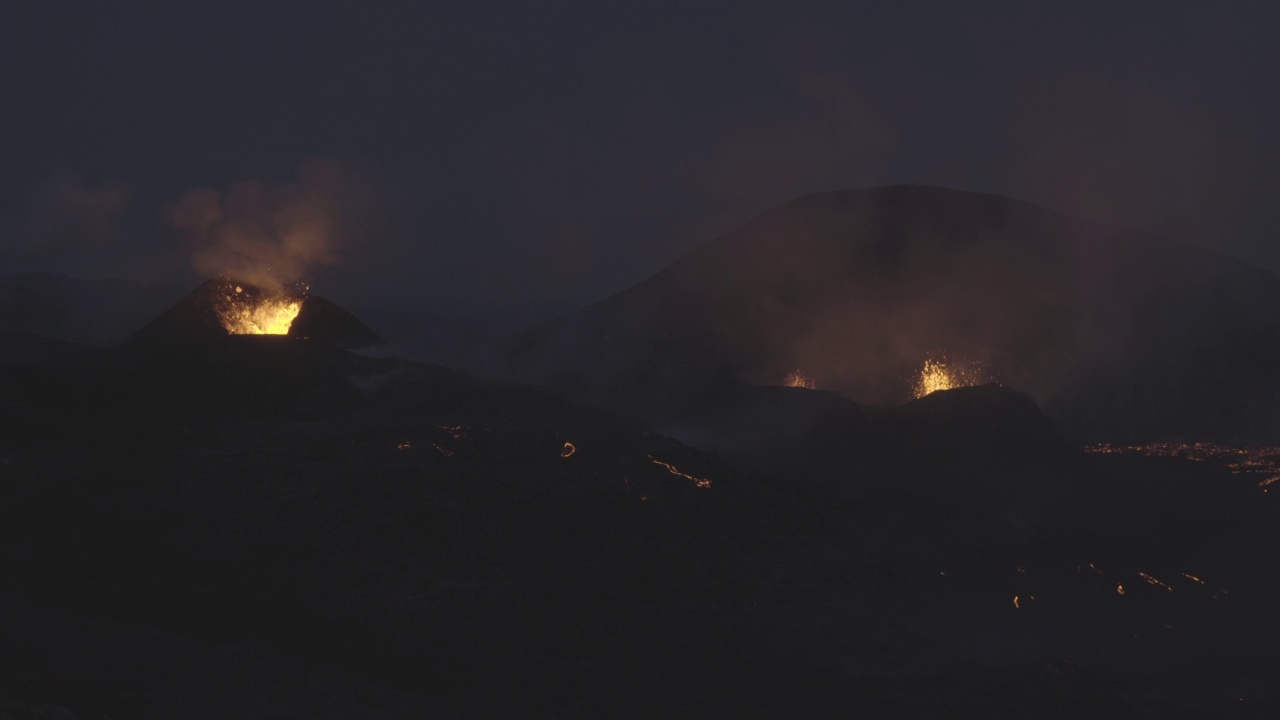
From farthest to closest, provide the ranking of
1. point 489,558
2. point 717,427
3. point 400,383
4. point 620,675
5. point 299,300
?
point 299,300 → point 717,427 → point 400,383 → point 489,558 → point 620,675

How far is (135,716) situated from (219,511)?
6.95 m

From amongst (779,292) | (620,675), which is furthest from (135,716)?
(779,292)

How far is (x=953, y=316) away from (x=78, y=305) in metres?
49.0

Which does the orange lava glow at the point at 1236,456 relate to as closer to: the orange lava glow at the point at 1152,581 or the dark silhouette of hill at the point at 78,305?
the orange lava glow at the point at 1152,581

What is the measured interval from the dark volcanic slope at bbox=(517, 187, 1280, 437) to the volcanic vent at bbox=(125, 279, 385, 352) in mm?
10043

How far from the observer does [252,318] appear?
34938 mm

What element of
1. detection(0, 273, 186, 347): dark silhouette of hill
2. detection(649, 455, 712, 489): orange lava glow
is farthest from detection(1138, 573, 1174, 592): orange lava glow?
detection(0, 273, 186, 347): dark silhouette of hill

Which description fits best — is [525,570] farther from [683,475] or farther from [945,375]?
[945,375]

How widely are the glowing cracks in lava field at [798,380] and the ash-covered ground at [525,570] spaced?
25.8 metres

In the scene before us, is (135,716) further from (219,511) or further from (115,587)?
(219,511)

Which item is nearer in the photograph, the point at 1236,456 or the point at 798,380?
the point at 1236,456

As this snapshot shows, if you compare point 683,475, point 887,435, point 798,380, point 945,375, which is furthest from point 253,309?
point 945,375

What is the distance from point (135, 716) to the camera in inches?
408

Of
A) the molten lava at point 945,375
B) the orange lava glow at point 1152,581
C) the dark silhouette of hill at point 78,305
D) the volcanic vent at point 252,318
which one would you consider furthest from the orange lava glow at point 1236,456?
the dark silhouette of hill at point 78,305
